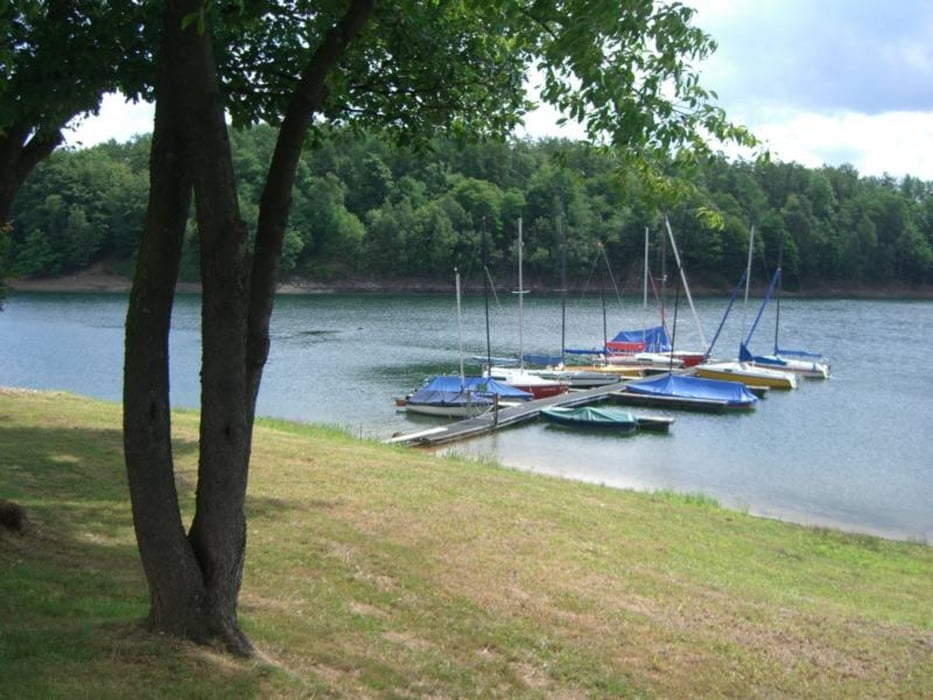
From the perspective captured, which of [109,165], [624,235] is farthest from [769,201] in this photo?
[109,165]

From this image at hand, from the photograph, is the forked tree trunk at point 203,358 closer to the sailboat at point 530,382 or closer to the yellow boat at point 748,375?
the sailboat at point 530,382

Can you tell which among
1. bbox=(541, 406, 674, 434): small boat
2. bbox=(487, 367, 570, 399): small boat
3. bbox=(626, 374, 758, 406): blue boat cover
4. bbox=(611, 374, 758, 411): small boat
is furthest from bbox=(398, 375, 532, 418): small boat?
bbox=(626, 374, 758, 406): blue boat cover

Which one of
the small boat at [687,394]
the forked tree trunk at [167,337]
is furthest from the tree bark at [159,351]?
the small boat at [687,394]

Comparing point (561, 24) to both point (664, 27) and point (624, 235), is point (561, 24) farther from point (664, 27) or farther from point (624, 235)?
point (624, 235)

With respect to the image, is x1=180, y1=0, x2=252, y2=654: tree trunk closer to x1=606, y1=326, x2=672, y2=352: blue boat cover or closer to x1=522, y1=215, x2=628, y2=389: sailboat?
x1=522, y1=215, x2=628, y2=389: sailboat

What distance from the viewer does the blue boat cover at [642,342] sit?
53.5 meters

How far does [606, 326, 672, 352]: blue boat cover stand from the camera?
175ft

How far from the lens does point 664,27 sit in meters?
6.44

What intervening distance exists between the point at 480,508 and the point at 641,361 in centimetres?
3932

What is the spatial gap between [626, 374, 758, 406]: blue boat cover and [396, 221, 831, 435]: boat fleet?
4 centimetres

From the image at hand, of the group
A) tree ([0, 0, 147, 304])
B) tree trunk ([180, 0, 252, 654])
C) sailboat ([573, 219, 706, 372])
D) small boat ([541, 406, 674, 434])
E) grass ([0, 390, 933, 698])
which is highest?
tree ([0, 0, 147, 304])

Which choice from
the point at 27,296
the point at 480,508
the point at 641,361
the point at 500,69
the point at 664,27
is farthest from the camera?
the point at 27,296

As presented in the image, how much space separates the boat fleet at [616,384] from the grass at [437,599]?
63.3ft

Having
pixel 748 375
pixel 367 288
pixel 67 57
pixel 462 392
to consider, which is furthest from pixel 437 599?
pixel 367 288
